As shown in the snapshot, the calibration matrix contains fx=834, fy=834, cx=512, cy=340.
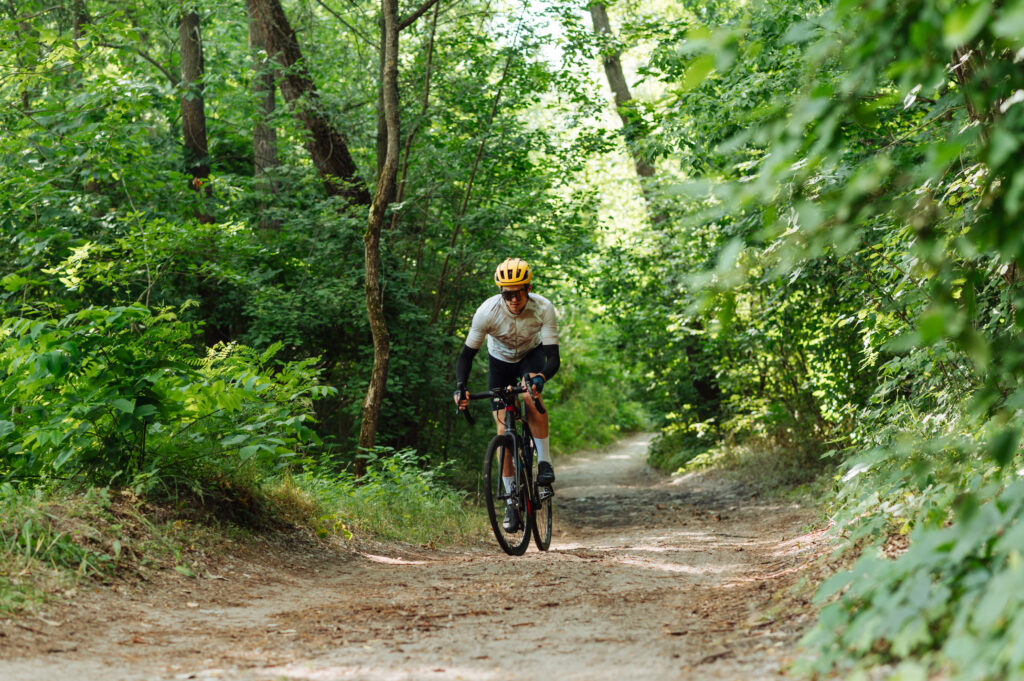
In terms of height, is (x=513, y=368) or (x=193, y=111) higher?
(x=193, y=111)

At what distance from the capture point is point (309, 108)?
12.0 metres

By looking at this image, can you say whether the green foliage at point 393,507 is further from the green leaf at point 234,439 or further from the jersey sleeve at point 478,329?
the jersey sleeve at point 478,329

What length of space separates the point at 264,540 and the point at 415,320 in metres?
6.75

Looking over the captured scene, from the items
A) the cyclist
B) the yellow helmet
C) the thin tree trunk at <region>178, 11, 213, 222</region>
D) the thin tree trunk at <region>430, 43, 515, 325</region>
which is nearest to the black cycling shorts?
the cyclist

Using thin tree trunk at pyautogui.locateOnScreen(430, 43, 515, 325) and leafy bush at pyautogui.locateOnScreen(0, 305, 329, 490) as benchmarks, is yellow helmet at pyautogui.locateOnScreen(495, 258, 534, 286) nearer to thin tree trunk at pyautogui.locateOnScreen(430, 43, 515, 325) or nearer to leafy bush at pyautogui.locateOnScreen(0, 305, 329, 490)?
leafy bush at pyautogui.locateOnScreen(0, 305, 329, 490)

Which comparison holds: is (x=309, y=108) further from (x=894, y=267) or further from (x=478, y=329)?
(x=894, y=267)

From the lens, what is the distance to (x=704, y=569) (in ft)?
19.0

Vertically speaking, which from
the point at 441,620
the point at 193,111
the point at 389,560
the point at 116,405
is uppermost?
the point at 193,111

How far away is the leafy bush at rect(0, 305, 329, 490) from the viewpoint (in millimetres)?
5047

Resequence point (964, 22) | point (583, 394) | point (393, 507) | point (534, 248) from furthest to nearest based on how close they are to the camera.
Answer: point (583, 394), point (534, 248), point (393, 507), point (964, 22)

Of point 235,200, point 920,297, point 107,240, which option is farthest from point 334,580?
point 235,200

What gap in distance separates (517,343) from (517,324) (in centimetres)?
20

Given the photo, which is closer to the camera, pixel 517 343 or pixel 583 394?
pixel 517 343

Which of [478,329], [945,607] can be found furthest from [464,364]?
[945,607]
